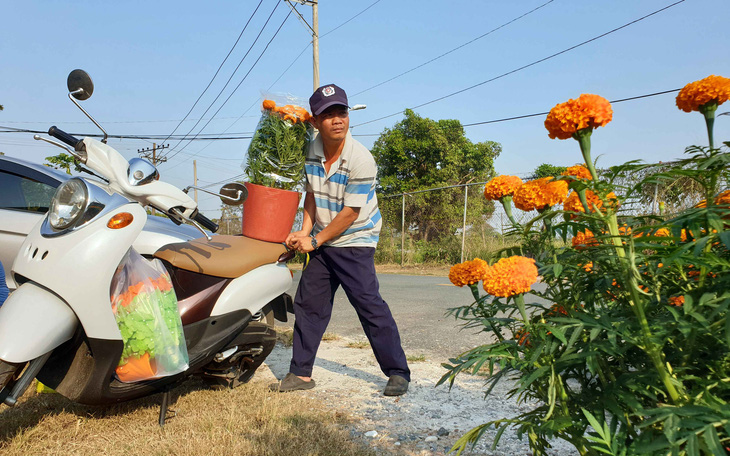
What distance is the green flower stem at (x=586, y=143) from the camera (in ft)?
4.20

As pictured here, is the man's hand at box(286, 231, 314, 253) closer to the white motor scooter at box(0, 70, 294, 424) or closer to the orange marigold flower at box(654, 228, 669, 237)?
the white motor scooter at box(0, 70, 294, 424)

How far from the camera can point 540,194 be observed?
1.46 m

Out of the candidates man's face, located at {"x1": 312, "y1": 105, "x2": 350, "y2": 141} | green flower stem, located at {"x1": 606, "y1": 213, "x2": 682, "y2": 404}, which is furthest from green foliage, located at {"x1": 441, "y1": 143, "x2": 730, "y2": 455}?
man's face, located at {"x1": 312, "y1": 105, "x2": 350, "y2": 141}

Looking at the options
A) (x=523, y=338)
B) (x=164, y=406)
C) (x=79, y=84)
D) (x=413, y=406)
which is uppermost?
(x=79, y=84)

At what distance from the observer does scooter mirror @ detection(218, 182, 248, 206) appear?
8.18ft

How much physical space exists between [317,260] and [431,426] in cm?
131

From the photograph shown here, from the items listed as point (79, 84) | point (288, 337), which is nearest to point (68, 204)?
point (79, 84)

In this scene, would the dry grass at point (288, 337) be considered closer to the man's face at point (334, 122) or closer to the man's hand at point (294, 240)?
the man's hand at point (294, 240)

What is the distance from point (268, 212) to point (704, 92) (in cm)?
236

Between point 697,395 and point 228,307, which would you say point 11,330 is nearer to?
point 228,307

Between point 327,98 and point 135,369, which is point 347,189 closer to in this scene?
point 327,98

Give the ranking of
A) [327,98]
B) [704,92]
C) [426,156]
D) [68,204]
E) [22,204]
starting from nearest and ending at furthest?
[704,92] < [68,204] < [327,98] < [22,204] < [426,156]

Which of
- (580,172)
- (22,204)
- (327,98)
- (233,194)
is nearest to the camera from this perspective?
(580,172)

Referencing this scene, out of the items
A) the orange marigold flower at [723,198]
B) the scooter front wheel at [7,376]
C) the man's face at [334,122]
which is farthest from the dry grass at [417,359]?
the orange marigold flower at [723,198]
